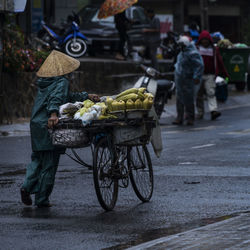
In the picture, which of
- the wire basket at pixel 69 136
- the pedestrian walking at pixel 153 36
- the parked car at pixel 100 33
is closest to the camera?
the wire basket at pixel 69 136

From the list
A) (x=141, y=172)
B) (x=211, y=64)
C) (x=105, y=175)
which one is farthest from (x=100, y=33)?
(x=105, y=175)

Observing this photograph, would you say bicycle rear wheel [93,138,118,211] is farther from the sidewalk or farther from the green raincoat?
the sidewalk

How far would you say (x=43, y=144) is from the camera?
8.99m

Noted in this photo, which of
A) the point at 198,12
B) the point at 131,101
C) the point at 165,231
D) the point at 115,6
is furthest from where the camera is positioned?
the point at 198,12

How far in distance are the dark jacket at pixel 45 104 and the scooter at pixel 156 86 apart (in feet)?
32.7

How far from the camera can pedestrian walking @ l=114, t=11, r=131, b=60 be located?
2581cm

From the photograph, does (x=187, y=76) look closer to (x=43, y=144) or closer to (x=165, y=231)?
(x=43, y=144)

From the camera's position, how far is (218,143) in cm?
1532

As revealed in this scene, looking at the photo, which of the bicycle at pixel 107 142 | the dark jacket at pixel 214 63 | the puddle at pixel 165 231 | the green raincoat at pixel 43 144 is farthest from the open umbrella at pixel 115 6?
the puddle at pixel 165 231

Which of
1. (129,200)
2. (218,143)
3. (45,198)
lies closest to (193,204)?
(129,200)

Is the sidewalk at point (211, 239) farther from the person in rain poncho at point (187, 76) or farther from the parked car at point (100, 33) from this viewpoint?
the parked car at point (100, 33)

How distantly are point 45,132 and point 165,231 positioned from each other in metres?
1.98

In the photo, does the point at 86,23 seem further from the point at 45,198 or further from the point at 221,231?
the point at 221,231

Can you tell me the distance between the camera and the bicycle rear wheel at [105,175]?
8.58 metres
